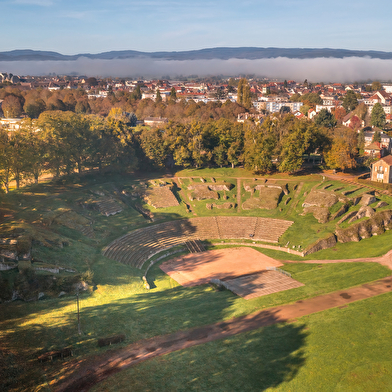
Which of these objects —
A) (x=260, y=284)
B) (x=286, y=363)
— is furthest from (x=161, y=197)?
(x=286, y=363)

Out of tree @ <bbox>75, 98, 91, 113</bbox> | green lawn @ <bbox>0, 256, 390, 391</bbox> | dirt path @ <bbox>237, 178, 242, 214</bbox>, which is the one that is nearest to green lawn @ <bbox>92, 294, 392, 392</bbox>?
green lawn @ <bbox>0, 256, 390, 391</bbox>

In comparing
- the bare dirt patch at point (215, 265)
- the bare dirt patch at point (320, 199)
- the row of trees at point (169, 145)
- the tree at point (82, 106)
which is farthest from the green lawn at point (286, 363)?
the tree at point (82, 106)

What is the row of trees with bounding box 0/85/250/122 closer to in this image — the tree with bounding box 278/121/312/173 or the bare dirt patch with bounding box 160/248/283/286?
the tree with bounding box 278/121/312/173

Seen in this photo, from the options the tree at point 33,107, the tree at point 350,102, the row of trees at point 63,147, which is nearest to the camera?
the row of trees at point 63,147

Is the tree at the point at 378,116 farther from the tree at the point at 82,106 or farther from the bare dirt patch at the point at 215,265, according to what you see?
the tree at the point at 82,106

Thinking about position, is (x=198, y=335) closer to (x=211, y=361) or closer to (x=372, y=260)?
(x=211, y=361)
